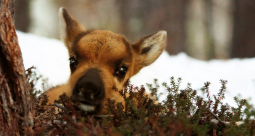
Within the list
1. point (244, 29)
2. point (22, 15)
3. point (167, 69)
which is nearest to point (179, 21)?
point (244, 29)

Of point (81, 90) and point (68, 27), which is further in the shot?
point (68, 27)

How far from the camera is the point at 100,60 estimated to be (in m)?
4.61

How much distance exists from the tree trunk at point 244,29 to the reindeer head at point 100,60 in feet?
27.1

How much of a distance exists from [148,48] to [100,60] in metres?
1.51

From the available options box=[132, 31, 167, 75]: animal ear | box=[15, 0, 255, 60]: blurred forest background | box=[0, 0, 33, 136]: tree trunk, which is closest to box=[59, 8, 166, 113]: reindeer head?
box=[132, 31, 167, 75]: animal ear

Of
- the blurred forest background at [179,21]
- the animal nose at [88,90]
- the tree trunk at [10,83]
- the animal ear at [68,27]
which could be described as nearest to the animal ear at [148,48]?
the animal ear at [68,27]

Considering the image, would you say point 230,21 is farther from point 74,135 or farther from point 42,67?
point 74,135

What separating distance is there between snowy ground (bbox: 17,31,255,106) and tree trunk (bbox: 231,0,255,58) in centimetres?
391

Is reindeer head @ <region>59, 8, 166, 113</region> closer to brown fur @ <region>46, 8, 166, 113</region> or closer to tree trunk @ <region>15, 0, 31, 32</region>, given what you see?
brown fur @ <region>46, 8, 166, 113</region>

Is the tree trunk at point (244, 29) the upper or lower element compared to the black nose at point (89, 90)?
upper

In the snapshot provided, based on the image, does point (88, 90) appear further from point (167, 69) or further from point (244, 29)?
point (244, 29)

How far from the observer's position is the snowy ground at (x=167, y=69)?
7.68 m

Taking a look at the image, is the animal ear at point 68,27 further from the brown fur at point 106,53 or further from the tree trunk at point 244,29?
the tree trunk at point 244,29

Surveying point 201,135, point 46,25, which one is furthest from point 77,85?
point 46,25
